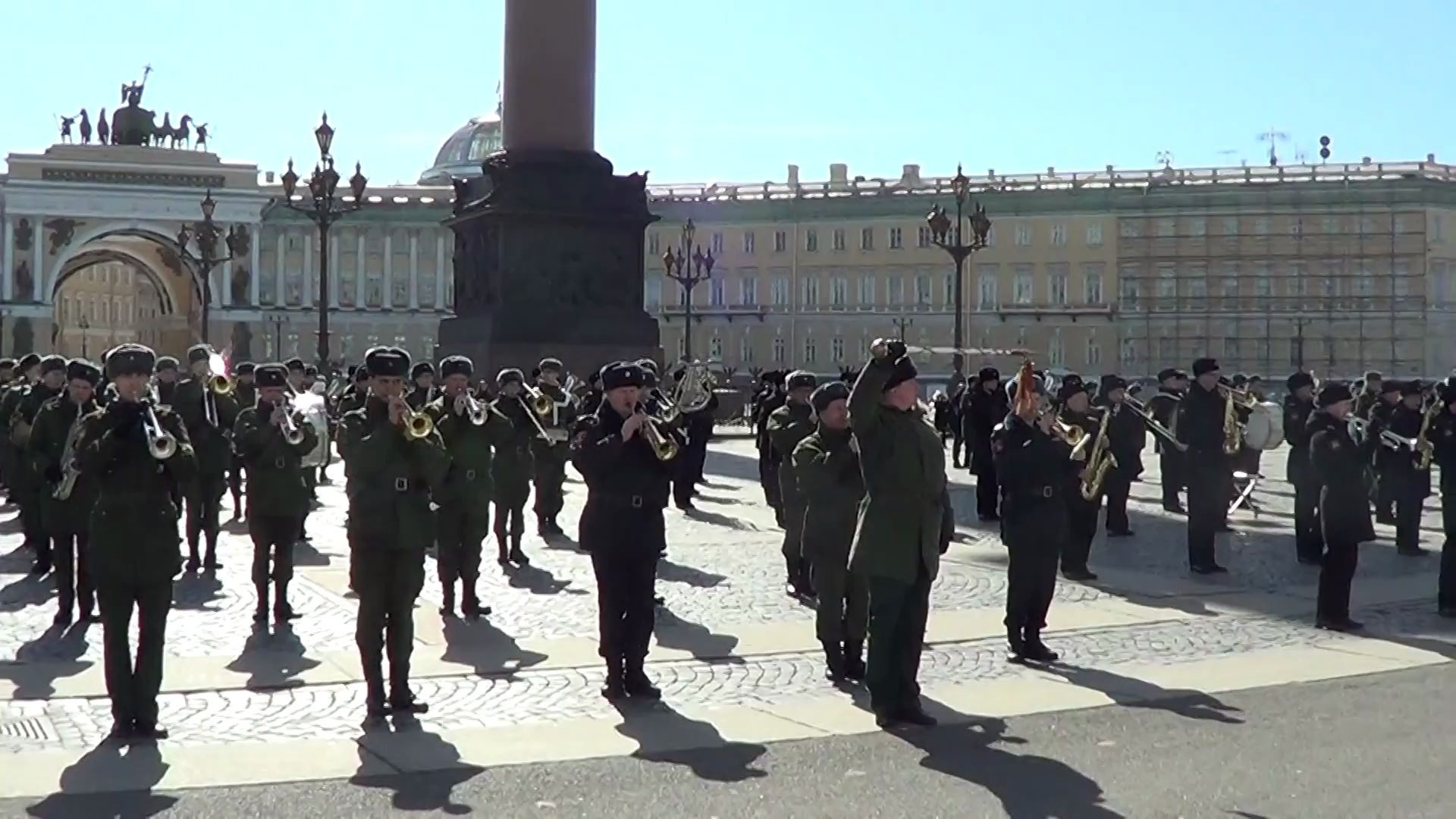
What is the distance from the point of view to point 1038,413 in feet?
40.9

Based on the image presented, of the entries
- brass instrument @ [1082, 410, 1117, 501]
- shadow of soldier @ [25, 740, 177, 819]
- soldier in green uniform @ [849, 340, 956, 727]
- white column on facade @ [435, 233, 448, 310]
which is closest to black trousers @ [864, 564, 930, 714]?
soldier in green uniform @ [849, 340, 956, 727]

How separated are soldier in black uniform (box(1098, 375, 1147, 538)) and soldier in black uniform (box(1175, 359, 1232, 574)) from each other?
2661 mm

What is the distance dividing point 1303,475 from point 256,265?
3897 inches

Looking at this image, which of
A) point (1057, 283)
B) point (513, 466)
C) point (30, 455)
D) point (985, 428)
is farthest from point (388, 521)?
point (1057, 283)

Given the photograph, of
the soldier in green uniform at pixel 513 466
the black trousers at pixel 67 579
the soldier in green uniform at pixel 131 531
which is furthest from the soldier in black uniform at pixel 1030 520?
the black trousers at pixel 67 579

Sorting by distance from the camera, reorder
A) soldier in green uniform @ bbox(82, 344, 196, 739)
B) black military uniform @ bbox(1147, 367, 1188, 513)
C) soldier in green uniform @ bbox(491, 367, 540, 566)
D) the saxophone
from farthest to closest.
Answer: black military uniform @ bbox(1147, 367, 1188, 513) < soldier in green uniform @ bbox(491, 367, 540, 566) < the saxophone < soldier in green uniform @ bbox(82, 344, 196, 739)

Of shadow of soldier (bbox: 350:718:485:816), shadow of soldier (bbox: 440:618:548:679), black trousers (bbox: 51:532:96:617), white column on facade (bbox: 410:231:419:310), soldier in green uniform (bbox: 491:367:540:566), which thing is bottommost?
shadow of soldier (bbox: 350:718:485:816)

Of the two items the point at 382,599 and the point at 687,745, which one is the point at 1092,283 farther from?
the point at 687,745

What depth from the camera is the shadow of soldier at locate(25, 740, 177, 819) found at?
7.94 m

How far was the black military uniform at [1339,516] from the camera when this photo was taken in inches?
534

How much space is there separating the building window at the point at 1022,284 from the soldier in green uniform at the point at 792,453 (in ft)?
276

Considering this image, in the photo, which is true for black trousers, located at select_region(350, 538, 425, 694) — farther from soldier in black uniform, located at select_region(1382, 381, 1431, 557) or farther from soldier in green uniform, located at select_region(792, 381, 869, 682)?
soldier in black uniform, located at select_region(1382, 381, 1431, 557)

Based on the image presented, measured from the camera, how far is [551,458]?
18.9 m

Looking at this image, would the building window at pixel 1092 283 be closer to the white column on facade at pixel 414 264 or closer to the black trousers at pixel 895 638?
the white column on facade at pixel 414 264
